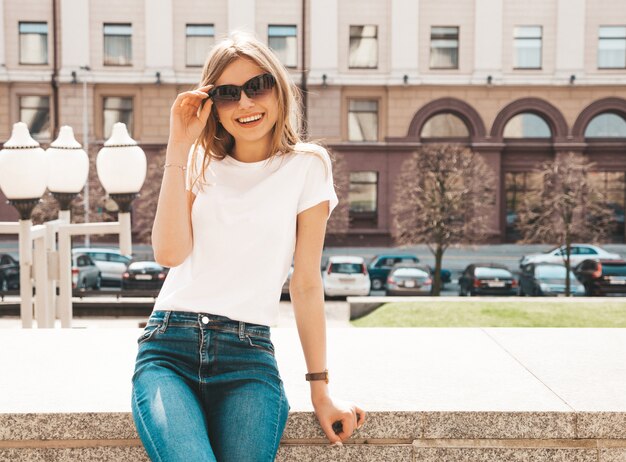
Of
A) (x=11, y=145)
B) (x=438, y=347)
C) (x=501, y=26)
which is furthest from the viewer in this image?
(x=501, y=26)

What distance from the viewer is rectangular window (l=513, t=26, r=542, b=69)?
36.5 m

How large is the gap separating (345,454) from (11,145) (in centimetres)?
669

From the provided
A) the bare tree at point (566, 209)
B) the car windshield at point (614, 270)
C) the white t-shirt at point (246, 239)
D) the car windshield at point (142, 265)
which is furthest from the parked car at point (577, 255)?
the white t-shirt at point (246, 239)

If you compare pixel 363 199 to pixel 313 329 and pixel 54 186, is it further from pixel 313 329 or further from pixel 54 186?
pixel 313 329

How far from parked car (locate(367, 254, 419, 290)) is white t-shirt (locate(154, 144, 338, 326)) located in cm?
2348

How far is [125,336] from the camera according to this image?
185 inches

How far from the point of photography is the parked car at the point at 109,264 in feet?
87.1

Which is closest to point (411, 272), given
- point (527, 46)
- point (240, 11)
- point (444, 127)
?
point (444, 127)

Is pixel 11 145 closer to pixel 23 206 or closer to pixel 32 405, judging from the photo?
pixel 23 206

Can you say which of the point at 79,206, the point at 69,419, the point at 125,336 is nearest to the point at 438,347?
the point at 125,336

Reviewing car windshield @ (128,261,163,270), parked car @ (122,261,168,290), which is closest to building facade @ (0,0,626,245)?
car windshield @ (128,261,163,270)

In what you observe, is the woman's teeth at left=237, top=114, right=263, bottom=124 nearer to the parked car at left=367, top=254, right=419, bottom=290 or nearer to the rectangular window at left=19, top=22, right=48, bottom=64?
the parked car at left=367, top=254, right=419, bottom=290

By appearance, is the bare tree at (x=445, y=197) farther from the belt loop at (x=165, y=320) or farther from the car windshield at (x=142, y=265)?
the belt loop at (x=165, y=320)

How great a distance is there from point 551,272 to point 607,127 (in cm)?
1554
